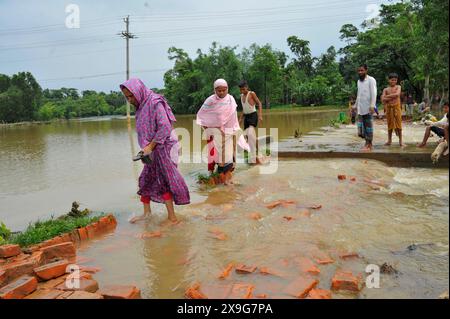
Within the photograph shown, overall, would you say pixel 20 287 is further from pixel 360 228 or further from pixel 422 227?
A: pixel 422 227

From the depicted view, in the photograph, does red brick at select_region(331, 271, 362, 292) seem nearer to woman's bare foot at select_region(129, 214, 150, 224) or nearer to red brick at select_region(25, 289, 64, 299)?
red brick at select_region(25, 289, 64, 299)

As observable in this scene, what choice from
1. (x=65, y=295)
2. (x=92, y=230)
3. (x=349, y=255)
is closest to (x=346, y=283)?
(x=349, y=255)

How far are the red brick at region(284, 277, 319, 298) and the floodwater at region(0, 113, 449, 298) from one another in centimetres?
6

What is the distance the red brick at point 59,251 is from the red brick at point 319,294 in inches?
81.9

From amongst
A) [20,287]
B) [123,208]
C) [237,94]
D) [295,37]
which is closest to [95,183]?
[123,208]

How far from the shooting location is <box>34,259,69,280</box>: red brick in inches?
111

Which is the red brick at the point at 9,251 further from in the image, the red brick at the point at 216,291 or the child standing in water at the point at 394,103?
the child standing in water at the point at 394,103

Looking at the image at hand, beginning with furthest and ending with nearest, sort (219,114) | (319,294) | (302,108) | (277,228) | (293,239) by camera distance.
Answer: (302,108)
(219,114)
(277,228)
(293,239)
(319,294)

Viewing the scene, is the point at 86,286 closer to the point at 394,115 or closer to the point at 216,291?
the point at 216,291

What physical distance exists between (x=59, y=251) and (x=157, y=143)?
152 cm

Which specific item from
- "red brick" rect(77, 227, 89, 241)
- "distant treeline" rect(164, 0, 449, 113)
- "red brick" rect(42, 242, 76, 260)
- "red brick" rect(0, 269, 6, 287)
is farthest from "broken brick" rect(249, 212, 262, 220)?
"distant treeline" rect(164, 0, 449, 113)

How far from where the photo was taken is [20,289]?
8.31 ft

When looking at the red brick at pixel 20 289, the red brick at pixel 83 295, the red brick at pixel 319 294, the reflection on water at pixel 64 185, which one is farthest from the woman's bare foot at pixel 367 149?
the red brick at pixel 20 289

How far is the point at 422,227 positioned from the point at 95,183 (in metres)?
5.54
